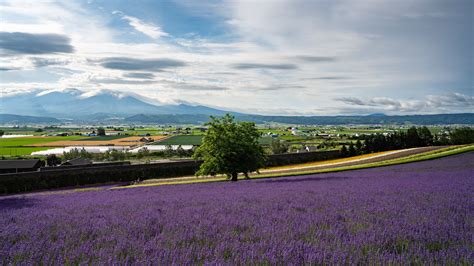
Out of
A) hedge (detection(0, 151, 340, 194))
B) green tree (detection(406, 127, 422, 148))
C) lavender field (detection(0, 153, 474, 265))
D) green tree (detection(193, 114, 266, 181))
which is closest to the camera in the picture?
lavender field (detection(0, 153, 474, 265))

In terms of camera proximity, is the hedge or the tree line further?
the tree line

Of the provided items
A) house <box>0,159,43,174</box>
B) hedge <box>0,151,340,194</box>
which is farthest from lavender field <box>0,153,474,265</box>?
house <box>0,159,43,174</box>

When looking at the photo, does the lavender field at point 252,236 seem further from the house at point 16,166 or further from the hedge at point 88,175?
the house at point 16,166

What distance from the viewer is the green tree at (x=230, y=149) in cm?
2986

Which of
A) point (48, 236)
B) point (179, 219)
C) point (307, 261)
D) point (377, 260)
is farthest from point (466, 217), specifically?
point (48, 236)

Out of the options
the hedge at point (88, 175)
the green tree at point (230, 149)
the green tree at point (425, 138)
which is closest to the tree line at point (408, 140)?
the green tree at point (425, 138)

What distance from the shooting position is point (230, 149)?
29859 millimetres

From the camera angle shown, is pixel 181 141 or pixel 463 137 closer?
pixel 463 137

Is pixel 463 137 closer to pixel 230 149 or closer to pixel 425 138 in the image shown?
pixel 425 138

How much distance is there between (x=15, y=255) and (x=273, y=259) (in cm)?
297

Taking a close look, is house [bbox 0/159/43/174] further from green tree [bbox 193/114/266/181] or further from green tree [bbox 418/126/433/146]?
green tree [bbox 418/126/433/146]

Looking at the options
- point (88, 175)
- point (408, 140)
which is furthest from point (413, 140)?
point (88, 175)

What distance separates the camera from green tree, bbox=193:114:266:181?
29.9 meters

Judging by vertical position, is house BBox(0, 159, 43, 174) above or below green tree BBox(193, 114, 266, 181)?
below
